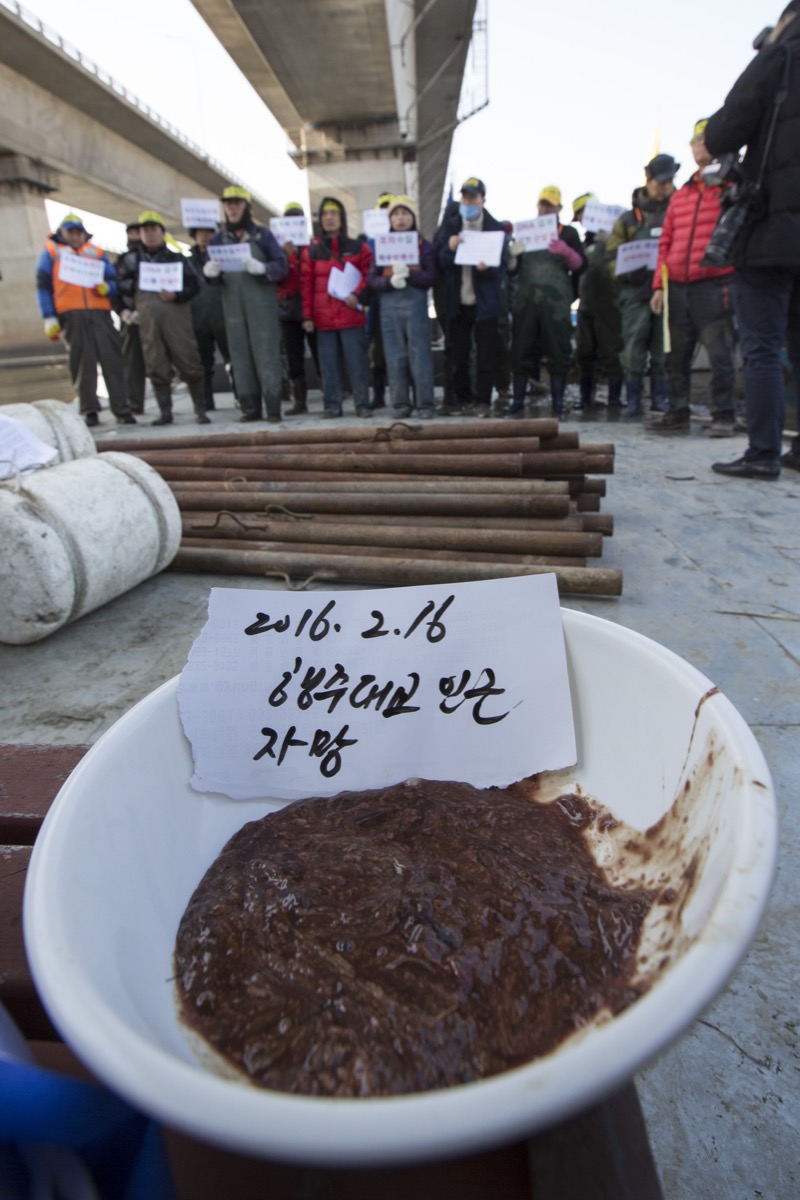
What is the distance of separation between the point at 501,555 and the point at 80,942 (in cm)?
250

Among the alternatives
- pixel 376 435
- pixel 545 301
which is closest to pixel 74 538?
pixel 376 435

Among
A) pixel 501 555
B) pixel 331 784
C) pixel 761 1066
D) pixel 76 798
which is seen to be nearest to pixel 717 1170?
pixel 761 1066

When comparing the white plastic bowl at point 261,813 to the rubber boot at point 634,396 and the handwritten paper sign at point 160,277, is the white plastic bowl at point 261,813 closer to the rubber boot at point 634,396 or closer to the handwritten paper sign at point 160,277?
the rubber boot at point 634,396

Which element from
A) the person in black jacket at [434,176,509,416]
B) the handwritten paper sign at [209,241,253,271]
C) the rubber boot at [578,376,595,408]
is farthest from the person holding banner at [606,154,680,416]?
the handwritten paper sign at [209,241,253,271]

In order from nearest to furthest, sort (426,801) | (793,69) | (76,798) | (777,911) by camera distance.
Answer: (76,798) < (426,801) < (777,911) < (793,69)

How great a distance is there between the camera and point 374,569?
284cm

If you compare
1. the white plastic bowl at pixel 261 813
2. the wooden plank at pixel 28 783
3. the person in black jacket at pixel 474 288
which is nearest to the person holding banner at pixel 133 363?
the person in black jacket at pixel 474 288

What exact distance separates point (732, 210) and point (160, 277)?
560 centimetres

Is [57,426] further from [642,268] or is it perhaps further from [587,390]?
[587,390]

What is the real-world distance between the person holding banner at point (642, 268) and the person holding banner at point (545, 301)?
49 centimetres

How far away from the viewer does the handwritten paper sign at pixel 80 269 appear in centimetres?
710

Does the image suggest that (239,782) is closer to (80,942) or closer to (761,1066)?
(80,942)

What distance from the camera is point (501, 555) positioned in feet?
9.67

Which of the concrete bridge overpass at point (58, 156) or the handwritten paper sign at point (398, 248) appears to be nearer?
the handwritten paper sign at point (398, 248)
